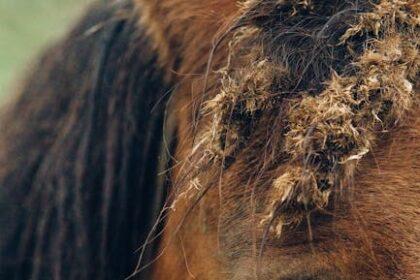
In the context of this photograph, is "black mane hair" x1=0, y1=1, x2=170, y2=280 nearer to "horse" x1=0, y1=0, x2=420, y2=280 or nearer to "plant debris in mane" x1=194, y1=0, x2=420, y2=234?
"horse" x1=0, y1=0, x2=420, y2=280

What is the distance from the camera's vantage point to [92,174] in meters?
1.70

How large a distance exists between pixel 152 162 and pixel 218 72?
0.35 meters

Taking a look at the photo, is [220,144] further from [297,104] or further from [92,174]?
[92,174]

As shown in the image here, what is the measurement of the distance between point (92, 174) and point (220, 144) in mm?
465

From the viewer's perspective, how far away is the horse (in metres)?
1.22

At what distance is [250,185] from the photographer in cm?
136

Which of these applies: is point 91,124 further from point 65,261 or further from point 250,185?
point 250,185

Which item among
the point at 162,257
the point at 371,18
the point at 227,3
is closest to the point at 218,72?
the point at 227,3

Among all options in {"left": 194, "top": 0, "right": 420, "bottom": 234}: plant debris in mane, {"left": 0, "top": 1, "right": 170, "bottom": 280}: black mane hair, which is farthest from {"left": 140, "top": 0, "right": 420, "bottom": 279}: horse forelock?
{"left": 0, "top": 1, "right": 170, "bottom": 280}: black mane hair

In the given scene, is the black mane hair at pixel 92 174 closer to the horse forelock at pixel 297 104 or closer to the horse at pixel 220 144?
the horse at pixel 220 144

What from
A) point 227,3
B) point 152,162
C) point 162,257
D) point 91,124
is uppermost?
point 227,3

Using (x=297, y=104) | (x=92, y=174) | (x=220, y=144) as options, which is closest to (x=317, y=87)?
(x=297, y=104)

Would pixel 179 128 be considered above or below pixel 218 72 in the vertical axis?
below

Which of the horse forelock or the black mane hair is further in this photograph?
the black mane hair
